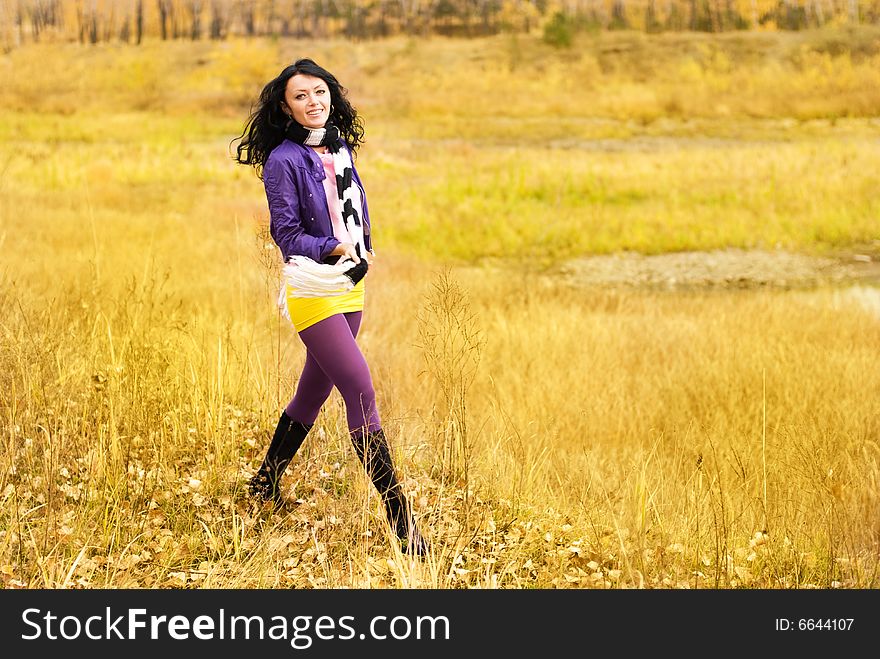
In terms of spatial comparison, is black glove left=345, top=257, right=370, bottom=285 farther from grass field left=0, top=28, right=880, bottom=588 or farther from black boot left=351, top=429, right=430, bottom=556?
black boot left=351, top=429, right=430, bottom=556

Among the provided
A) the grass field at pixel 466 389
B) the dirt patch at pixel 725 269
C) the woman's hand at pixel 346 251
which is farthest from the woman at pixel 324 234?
the dirt patch at pixel 725 269

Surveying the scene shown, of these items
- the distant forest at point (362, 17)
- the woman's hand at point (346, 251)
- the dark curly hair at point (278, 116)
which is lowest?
the woman's hand at point (346, 251)

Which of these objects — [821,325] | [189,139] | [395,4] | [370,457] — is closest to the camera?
[370,457]

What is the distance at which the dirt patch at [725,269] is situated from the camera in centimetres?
1167

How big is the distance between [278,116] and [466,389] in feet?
4.31

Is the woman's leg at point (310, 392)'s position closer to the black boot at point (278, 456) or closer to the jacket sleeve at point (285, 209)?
the black boot at point (278, 456)

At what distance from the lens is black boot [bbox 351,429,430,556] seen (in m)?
3.13

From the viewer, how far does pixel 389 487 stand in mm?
3160

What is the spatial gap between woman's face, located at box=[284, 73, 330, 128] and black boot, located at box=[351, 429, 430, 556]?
108 centimetres

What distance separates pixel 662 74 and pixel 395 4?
27.1 metres

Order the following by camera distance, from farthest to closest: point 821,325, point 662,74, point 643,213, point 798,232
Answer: point 662,74
point 643,213
point 798,232
point 821,325

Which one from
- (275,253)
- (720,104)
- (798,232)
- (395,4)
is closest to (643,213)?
(798,232)

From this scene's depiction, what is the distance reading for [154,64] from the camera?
4684cm

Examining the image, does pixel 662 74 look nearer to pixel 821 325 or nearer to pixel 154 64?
pixel 154 64
